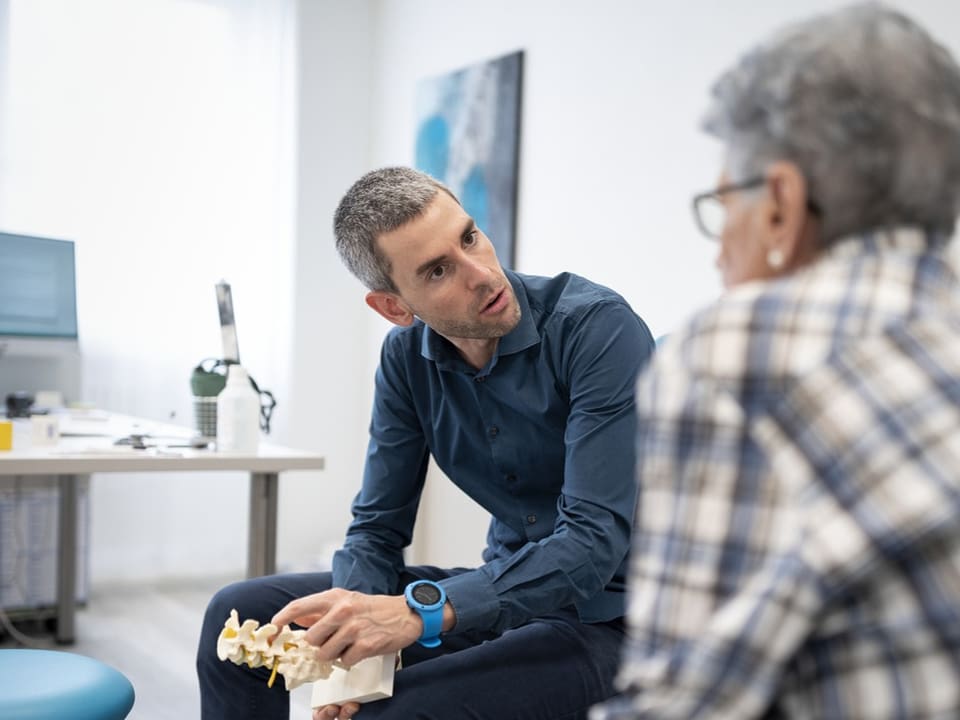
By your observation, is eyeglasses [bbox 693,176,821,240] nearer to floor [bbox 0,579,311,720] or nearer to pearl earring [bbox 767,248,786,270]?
pearl earring [bbox 767,248,786,270]

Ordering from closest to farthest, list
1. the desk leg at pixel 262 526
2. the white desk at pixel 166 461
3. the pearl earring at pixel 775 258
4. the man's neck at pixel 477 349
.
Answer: the pearl earring at pixel 775 258
the man's neck at pixel 477 349
the white desk at pixel 166 461
the desk leg at pixel 262 526

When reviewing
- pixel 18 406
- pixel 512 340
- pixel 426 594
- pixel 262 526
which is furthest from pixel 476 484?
pixel 18 406

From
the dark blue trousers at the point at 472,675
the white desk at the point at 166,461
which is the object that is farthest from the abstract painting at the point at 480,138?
the dark blue trousers at the point at 472,675

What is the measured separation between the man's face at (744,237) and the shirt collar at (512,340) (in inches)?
31.3

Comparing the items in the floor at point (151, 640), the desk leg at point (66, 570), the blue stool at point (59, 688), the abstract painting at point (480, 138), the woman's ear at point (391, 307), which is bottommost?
the floor at point (151, 640)

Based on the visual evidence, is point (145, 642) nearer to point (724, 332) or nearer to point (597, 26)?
point (597, 26)

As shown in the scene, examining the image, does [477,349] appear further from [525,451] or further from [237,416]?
[237,416]

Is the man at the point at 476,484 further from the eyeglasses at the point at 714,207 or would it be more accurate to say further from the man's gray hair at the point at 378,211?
the eyeglasses at the point at 714,207

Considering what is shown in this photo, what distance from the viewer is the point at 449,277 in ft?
5.17

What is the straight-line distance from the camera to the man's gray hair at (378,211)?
157cm

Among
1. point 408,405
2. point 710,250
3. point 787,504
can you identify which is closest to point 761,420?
point 787,504

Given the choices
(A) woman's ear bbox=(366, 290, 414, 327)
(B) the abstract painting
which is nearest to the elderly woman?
(A) woman's ear bbox=(366, 290, 414, 327)

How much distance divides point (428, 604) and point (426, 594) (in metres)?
0.02

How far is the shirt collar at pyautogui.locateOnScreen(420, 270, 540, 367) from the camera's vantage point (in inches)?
62.2
